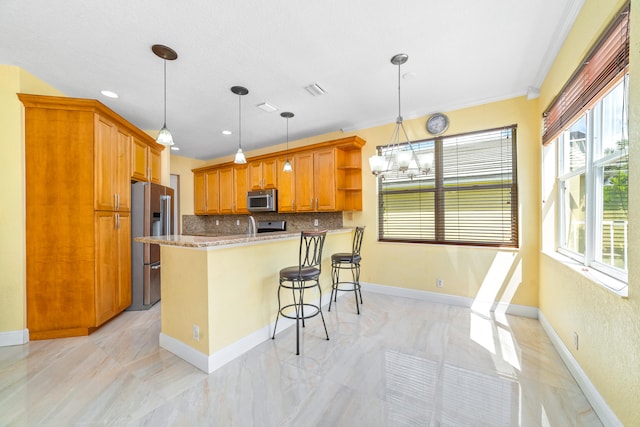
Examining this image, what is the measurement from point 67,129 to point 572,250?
507 cm

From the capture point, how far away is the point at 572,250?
7.55ft

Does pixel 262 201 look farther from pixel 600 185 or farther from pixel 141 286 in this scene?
pixel 600 185

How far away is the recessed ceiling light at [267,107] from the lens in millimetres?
3329

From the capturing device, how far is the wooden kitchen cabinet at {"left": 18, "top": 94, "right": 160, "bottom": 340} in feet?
8.19

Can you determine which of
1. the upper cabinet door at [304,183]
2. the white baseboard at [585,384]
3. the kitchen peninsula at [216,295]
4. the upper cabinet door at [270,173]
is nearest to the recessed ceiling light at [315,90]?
the upper cabinet door at [304,183]

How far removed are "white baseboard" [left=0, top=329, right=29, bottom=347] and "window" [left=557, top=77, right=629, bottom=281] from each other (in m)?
4.85

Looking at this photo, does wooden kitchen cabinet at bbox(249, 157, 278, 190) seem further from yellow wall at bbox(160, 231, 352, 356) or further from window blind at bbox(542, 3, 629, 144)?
window blind at bbox(542, 3, 629, 144)

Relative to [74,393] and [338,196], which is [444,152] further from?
[74,393]

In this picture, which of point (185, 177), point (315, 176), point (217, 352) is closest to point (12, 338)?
point (217, 352)

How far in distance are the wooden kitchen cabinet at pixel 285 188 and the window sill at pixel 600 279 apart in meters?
3.57

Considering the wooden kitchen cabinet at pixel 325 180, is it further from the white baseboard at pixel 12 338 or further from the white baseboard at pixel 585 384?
the white baseboard at pixel 12 338

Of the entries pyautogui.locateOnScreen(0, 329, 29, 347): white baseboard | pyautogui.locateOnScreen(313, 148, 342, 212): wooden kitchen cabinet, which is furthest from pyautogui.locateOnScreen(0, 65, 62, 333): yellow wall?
pyautogui.locateOnScreen(313, 148, 342, 212): wooden kitchen cabinet

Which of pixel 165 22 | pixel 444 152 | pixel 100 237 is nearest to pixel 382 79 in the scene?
pixel 444 152

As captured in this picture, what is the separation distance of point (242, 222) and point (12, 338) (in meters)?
3.67
